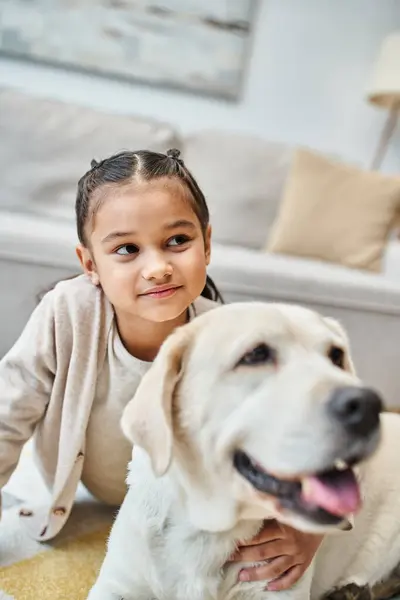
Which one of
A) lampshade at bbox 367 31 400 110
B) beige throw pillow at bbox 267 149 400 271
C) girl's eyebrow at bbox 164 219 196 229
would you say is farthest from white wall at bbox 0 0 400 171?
girl's eyebrow at bbox 164 219 196 229

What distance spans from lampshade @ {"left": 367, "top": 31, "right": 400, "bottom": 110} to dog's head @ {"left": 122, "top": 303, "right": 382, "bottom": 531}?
195cm

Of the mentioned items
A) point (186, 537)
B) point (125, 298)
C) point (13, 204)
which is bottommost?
point (13, 204)

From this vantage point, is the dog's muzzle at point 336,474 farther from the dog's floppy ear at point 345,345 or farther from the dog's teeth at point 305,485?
the dog's floppy ear at point 345,345

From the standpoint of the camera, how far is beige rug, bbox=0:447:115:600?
0.98m

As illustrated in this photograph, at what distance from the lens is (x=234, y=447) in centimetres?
69

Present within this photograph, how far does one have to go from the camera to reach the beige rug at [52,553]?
0.98 meters

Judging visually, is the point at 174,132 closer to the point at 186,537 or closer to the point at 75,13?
the point at 75,13

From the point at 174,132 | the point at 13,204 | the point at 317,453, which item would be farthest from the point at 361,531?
the point at 174,132

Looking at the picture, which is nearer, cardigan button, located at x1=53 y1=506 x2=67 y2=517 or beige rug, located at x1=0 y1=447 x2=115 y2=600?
beige rug, located at x1=0 y1=447 x2=115 y2=600

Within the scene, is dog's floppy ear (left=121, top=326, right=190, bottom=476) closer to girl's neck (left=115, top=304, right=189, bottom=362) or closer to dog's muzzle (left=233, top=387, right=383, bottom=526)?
dog's muzzle (left=233, top=387, right=383, bottom=526)

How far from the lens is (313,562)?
901mm

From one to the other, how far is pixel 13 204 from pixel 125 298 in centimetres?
135

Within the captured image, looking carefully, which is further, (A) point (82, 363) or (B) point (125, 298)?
(A) point (82, 363)

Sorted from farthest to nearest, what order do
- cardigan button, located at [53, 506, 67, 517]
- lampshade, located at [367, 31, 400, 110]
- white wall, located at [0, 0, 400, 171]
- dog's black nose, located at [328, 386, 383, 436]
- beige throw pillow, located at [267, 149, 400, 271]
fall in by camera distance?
white wall, located at [0, 0, 400, 171] → lampshade, located at [367, 31, 400, 110] → beige throw pillow, located at [267, 149, 400, 271] → cardigan button, located at [53, 506, 67, 517] → dog's black nose, located at [328, 386, 383, 436]
